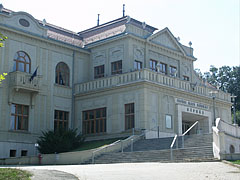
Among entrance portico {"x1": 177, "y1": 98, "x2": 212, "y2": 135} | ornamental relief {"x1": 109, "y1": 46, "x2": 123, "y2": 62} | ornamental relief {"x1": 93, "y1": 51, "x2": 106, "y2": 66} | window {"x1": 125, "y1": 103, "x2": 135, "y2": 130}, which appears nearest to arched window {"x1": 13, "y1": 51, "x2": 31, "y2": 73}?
ornamental relief {"x1": 93, "y1": 51, "x2": 106, "y2": 66}

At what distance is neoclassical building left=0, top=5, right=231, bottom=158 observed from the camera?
3372cm

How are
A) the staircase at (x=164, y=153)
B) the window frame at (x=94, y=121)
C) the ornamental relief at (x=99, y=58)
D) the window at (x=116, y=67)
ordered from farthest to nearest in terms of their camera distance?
the ornamental relief at (x=99, y=58) < the window at (x=116, y=67) < the window frame at (x=94, y=121) < the staircase at (x=164, y=153)

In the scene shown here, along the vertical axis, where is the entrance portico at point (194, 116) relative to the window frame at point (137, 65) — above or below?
below

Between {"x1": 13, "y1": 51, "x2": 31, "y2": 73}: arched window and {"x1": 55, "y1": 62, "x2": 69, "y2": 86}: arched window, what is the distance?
3.27 metres

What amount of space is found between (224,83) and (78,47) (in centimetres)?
3937

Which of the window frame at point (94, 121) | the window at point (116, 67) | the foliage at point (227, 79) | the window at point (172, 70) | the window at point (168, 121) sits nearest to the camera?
the window at point (168, 121)

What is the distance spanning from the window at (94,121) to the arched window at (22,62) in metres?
6.68

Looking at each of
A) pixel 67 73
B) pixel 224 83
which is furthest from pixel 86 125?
pixel 224 83

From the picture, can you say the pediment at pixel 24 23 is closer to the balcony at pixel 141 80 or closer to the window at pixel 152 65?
the balcony at pixel 141 80

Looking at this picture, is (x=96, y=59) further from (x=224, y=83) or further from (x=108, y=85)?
(x=224, y=83)

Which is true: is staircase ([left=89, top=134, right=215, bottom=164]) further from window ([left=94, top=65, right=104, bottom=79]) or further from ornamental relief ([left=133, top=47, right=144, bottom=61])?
window ([left=94, top=65, right=104, bottom=79])

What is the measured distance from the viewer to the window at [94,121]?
36.2 m

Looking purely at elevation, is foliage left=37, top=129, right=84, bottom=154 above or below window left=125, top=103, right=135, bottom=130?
below

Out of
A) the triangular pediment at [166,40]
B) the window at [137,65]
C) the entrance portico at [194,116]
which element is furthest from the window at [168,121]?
the triangular pediment at [166,40]
